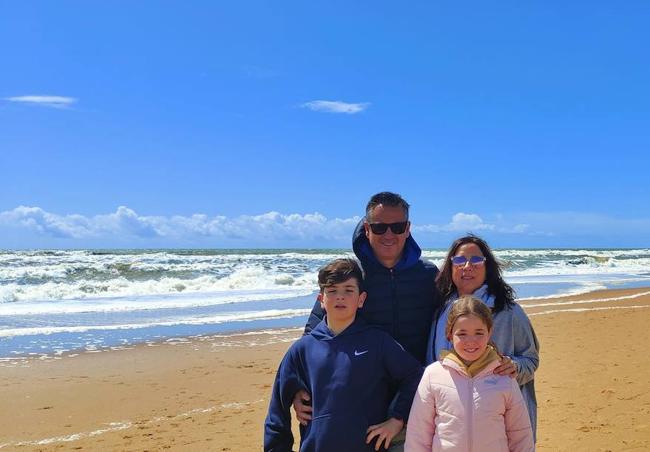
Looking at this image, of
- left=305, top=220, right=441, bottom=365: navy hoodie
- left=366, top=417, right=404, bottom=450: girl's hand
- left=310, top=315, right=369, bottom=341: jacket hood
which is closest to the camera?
left=366, top=417, right=404, bottom=450: girl's hand

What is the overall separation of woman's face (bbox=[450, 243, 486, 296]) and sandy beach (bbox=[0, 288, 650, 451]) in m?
2.88

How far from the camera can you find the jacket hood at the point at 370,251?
3.01 meters

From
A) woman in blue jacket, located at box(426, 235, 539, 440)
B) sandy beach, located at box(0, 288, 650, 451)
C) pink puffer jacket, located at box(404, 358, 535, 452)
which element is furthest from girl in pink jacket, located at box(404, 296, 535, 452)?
sandy beach, located at box(0, 288, 650, 451)

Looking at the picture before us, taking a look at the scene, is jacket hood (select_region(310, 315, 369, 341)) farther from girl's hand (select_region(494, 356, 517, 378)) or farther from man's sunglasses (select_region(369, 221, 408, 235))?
girl's hand (select_region(494, 356, 517, 378))

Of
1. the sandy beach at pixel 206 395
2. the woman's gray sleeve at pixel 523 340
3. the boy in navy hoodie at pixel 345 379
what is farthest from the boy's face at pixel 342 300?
the sandy beach at pixel 206 395

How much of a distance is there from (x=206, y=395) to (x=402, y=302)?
482 centimetres

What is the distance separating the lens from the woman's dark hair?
9.30 ft

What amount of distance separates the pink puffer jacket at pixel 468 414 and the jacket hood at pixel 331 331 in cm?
39

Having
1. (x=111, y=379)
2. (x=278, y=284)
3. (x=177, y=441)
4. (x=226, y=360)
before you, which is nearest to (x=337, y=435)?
(x=177, y=441)

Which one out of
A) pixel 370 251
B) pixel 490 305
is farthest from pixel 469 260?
pixel 370 251

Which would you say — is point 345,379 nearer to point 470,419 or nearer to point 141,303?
point 470,419

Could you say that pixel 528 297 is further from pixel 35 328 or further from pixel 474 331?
pixel 474 331

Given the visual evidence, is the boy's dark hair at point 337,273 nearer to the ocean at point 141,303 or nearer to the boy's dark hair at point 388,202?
the boy's dark hair at point 388,202

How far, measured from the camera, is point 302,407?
2.77 metres
